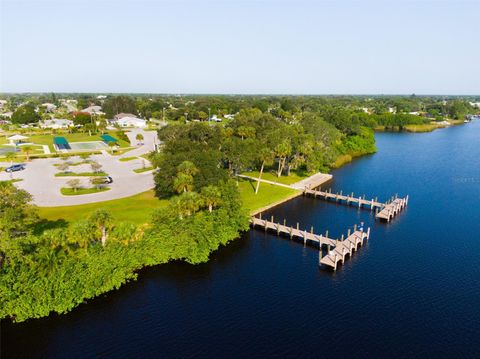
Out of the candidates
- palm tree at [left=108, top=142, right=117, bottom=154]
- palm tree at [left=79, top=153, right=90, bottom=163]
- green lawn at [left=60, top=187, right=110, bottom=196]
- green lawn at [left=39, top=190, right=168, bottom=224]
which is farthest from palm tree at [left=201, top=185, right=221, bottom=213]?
palm tree at [left=108, top=142, right=117, bottom=154]

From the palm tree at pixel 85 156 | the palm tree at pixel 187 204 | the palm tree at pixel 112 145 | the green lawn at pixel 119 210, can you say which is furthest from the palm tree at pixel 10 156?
the palm tree at pixel 187 204

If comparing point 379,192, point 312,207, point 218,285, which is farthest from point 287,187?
point 218,285

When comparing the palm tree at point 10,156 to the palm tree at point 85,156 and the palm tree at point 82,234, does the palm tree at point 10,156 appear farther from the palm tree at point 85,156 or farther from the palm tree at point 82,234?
the palm tree at point 82,234

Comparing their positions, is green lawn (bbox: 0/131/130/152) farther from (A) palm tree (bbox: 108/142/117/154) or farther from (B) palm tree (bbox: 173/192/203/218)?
(B) palm tree (bbox: 173/192/203/218)

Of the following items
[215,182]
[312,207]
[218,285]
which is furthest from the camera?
[312,207]

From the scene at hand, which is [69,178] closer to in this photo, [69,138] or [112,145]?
[112,145]

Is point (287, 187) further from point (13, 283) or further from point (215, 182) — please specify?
point (13, 283)
